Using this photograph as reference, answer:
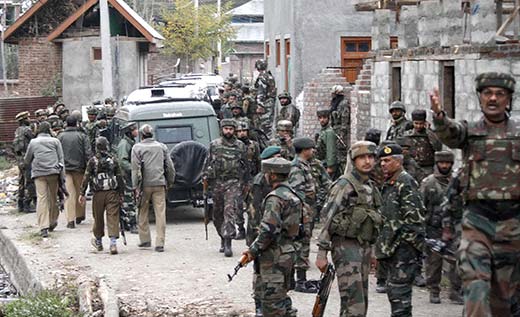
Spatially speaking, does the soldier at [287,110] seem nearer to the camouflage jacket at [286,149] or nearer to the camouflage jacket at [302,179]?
the camouflage jacket at [286,149]

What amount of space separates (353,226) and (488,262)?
1548 millimetres

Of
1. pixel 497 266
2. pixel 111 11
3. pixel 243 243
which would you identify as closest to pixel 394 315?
pixel 497 266

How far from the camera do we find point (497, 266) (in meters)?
8.45

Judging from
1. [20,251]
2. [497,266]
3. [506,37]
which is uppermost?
[506,37]

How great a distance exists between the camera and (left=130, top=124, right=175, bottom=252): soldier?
16141 mm

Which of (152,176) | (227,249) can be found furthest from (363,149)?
(152,176)

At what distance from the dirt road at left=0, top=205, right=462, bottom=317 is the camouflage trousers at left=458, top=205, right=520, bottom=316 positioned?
2921 mm

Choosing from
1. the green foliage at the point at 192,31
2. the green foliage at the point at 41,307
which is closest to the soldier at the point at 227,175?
the green foliage at the point at 41,307

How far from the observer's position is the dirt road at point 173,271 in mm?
11984

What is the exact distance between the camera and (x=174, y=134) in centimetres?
1945

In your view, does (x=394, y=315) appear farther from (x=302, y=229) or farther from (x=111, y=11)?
(x=111, y=11)

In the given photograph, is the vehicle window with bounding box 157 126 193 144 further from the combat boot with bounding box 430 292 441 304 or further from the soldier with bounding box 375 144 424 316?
the soldier with bounding box 375 144 424 316

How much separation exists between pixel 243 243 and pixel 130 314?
511 cm

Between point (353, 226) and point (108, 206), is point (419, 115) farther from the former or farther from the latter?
point (108, 206)
